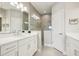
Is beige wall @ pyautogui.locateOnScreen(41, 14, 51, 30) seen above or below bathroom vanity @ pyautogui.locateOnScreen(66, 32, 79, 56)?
above

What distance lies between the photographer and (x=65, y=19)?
325 cm

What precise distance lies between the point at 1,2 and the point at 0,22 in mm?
434

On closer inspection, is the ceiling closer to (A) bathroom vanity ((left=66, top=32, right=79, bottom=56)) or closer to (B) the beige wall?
(B) the beige wall

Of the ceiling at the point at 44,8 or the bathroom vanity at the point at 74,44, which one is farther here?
the ceiling at the point at 44,8

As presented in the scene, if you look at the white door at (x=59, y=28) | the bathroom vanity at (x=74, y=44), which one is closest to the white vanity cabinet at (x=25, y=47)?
the bathroom vanity at (x=74, y=44)

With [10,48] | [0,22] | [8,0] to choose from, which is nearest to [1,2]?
[8,0]

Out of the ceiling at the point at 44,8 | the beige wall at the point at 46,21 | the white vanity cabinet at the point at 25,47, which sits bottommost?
the white vanity cabinet at the point at 25,47

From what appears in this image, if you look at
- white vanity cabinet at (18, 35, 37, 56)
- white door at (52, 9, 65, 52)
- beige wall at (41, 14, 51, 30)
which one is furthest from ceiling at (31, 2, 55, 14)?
white vanity cabinet at (18, 35, 37, 56)

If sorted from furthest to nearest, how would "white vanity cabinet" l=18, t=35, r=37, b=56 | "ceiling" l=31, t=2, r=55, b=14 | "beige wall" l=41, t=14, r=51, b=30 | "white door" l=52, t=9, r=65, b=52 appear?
1. "beige wall" l=41, t=14, r=51, b=30
2. "ceiling" l=31, t=2, r=55, b=14
3. "white door" l=52, t=9, r=65, b=52
4. "white vanity cabinet" l=18, t=35, r=37, b=56

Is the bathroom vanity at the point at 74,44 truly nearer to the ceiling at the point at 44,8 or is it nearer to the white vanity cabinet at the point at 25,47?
the white vanity cabinet at the point at 25,47

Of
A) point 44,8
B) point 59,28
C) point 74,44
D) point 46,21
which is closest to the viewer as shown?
point 74,44

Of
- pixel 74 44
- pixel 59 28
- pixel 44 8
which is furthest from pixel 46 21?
pixel 74 44

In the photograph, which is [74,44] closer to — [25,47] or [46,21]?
[25,47]

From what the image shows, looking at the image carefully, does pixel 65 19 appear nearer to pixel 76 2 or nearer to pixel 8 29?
pixel 76 2
